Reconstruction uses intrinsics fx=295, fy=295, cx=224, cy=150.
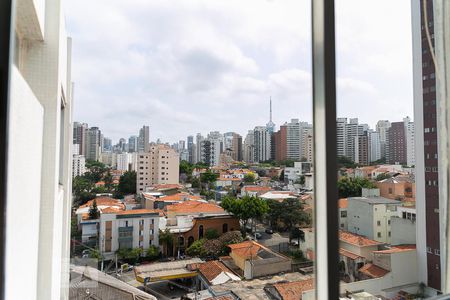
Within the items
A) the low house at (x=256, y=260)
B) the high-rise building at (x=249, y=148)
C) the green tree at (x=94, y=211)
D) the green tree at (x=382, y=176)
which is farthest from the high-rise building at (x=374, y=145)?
the green tree at (x=94, y=211)

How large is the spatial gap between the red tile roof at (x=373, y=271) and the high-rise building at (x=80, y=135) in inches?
74.7

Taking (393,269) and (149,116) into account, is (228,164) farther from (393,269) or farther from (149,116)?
(393,269)

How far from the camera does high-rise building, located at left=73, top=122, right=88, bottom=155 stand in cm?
191

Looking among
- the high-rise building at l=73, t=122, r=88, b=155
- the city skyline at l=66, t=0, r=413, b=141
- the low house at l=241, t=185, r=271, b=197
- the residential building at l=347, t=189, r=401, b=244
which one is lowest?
the residential building at l=347, t=189, r=401, b=244

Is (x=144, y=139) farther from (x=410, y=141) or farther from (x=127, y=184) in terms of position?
(x=410, y=141)

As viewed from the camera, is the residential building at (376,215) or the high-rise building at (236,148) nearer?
the residential building at (376,215)

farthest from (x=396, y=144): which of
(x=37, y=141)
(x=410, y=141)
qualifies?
(x=37, y=141)

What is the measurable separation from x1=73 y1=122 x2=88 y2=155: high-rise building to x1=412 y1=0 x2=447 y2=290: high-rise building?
2205mm

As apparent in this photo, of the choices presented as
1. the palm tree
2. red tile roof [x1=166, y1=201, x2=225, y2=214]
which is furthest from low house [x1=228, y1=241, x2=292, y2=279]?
the palm tree

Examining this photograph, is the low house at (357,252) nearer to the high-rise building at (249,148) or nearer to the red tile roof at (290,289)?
the red tile roof at (290,289)

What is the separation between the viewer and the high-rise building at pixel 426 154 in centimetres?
185

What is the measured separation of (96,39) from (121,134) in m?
0.67

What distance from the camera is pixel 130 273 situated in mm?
1727

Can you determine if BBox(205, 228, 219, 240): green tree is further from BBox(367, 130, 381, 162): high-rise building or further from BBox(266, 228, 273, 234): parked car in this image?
BBox(367, 130, 381, 162): high-rise building
